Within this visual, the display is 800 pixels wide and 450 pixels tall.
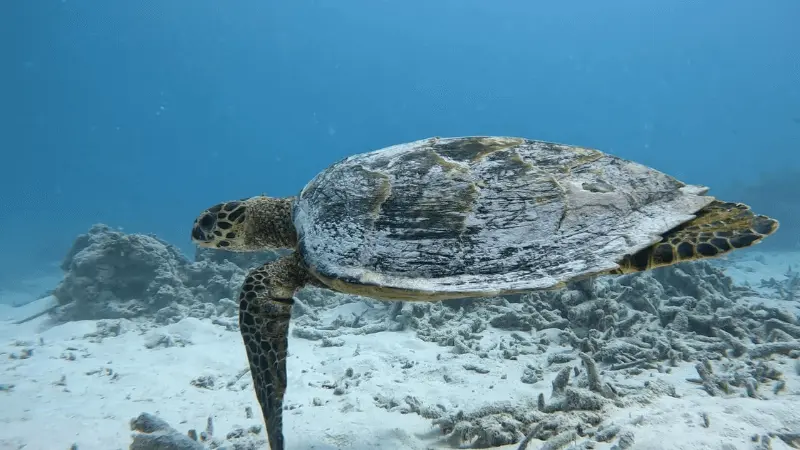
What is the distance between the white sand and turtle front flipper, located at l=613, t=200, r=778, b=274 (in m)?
1.26

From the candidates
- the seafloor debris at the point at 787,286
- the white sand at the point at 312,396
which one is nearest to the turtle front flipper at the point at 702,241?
the white sand at the point at 312,396

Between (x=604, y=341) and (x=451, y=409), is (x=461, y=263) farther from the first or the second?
(x=604, y=341)

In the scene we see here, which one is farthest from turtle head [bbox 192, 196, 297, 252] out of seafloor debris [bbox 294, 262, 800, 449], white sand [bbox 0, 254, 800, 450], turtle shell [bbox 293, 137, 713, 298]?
seafloor debris [bbox 294, 262, 800, 449]

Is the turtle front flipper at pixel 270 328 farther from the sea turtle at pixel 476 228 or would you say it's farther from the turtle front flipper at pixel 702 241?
the turtle front flipper at pixel 702 241

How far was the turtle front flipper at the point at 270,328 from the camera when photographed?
2.96m

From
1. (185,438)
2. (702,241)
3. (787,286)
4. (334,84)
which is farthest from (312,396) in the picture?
(334,84)

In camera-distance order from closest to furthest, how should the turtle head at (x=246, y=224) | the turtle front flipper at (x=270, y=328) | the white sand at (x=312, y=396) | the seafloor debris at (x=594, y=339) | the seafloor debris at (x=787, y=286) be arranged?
the turtle front flipper at (x=270, y=328), the white sand at (x=312, y=396), the seafloor debris at (x=594, y=339), the turtle head at (x=246, y=224), the seafloor debris at (x=787, y=286)

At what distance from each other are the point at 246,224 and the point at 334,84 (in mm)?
133465

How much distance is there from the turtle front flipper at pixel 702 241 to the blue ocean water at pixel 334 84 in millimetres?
82586

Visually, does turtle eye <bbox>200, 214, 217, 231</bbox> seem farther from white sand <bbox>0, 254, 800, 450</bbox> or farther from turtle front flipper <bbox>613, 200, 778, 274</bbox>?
turtle front flipper <bbox>613, 200, 778, 274</bbox>

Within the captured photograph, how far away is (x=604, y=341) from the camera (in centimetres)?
503

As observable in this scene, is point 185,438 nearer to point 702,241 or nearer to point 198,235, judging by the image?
point 198,235

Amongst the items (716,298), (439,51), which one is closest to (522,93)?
(439,51)

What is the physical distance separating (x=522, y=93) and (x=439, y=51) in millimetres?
29096
